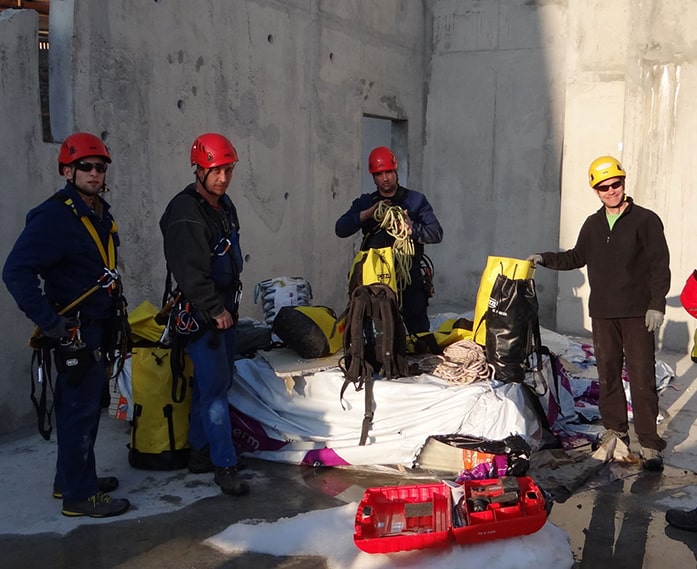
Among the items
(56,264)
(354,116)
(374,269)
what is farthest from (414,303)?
(354,116)

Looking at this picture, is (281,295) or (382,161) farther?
(281,295)

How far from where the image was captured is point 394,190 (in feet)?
20.4

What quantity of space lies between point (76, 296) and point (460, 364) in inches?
99.8

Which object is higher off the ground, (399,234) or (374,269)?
(399,234)

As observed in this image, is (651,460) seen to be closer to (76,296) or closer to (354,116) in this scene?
(76,296)

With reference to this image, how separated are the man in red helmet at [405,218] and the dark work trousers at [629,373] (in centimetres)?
140

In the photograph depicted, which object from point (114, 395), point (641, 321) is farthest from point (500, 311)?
point (114, 395)

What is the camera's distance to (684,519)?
4.30m

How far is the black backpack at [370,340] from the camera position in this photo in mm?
5195

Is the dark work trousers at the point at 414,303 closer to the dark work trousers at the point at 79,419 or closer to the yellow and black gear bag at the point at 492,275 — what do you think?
the yellow and black gear bag at the point at 492,275

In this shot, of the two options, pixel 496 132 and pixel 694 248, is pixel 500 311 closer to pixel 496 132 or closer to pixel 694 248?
pixel 694 248

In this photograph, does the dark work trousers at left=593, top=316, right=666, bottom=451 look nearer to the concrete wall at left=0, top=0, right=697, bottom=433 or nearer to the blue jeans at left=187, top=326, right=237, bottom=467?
the blue jeans at left=187, top=326, right=237, bottom=467

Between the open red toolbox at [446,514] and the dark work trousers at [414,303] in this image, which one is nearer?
the open red toolbox at [446,514]

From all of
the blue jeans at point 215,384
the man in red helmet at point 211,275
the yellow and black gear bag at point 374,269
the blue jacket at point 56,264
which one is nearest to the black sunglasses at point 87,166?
the blue jacket at point 56,264
